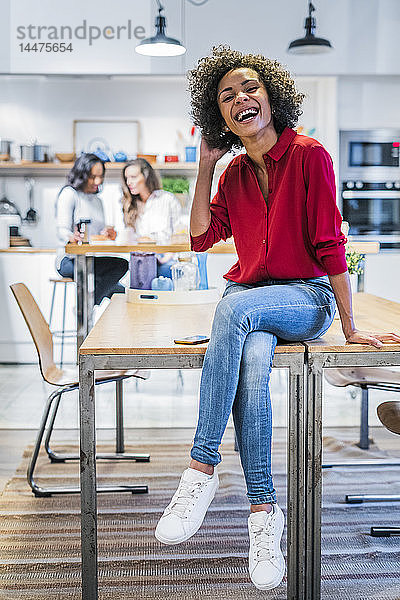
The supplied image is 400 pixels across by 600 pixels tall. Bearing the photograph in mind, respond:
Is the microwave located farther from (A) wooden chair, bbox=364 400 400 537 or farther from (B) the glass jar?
(A) wooden chair, bbox=364 400 400 537

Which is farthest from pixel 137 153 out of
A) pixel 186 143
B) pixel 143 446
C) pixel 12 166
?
pixel 143 446

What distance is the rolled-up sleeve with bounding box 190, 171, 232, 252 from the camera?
96.2 inches

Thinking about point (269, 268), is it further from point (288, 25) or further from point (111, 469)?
point (288, 25)

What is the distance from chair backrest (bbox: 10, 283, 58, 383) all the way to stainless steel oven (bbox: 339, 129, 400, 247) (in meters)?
3.90

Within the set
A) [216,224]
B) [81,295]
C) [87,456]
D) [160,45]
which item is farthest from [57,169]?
[87,456]

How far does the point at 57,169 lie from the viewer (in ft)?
23.6

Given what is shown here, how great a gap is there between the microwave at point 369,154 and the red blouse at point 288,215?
4.34m

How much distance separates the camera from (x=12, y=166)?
22.8ft

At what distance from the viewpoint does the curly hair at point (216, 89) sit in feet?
7.54

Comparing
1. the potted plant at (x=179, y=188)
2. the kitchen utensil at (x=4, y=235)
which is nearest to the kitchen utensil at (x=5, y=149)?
the kitchen utensil at (x=4, y=235)

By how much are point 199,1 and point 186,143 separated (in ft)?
4.45

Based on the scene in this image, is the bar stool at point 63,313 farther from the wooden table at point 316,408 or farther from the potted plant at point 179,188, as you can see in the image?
the wooden table at point 316,408

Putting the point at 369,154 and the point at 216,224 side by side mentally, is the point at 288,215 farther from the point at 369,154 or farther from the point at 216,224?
the point at 369,154

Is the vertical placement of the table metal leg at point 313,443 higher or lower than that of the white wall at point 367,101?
lower
